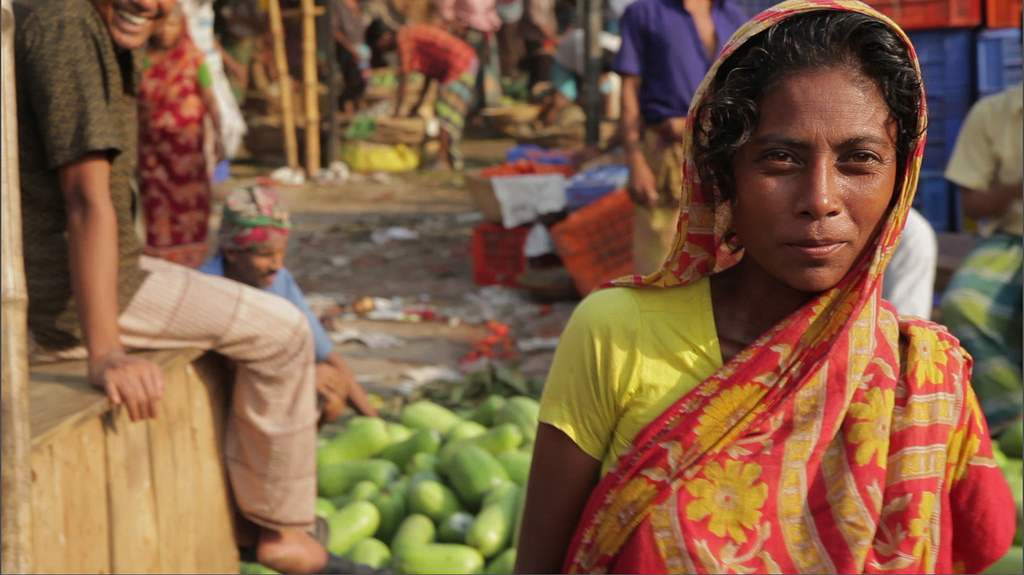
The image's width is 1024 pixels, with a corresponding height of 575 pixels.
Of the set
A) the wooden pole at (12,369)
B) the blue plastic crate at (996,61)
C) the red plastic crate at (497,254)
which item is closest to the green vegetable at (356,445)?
the wooden pole at (12,369)

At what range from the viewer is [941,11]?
6336mm

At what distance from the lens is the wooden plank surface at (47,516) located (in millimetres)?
2252

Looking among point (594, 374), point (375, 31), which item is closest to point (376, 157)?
point (375, 31)

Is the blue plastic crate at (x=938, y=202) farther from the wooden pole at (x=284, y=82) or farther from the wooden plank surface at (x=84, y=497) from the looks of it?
the wooden pole at (x=284, y=82)

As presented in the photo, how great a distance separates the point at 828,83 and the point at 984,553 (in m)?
0.74

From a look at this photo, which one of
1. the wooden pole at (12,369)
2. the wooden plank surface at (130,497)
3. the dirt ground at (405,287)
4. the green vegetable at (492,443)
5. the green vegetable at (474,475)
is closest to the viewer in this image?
the wooden pole at (12,369)

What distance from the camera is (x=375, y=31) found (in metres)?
15.0

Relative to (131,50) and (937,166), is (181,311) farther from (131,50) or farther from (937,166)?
(937,166)

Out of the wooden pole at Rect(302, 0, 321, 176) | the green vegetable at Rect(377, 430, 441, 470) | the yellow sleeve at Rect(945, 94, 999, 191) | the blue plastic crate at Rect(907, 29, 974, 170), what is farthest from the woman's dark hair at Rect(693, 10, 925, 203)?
the wooden pole at Rect(302, 0, 321, 176)

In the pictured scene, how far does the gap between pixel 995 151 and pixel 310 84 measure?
26.7 ft

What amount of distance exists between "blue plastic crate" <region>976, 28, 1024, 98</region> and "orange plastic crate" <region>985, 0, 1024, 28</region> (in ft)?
0.17

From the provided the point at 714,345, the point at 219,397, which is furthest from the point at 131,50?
the point at 714,345

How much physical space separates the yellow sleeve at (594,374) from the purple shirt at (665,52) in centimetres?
346

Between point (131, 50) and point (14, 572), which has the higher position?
point (131, 50)
